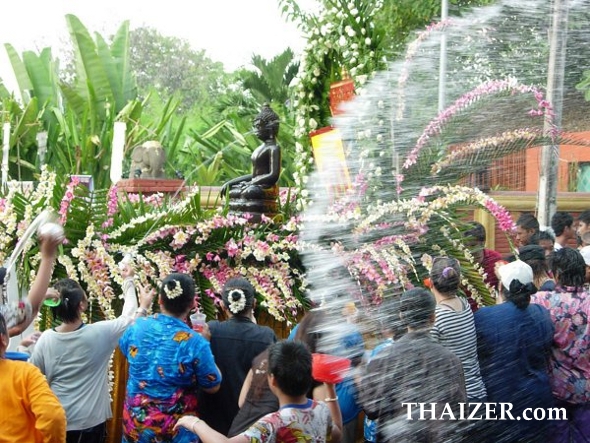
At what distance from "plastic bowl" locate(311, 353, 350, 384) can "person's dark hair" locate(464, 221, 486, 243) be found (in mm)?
713

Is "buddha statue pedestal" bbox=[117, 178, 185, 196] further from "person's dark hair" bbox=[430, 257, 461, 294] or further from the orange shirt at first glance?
"person's dark hair" bbox=[430, 257, 461, 294]

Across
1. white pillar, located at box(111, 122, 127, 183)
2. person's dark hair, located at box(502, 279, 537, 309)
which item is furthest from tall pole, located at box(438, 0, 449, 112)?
Result: white pillar, located at box(111, 122, 127, 183)

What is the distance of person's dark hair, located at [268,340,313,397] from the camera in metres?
3.29

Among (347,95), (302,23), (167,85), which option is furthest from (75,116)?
(167,85)

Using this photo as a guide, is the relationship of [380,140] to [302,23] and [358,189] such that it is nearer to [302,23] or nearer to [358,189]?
[358,189]

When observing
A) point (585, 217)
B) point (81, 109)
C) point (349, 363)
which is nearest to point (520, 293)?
point (585, 217)

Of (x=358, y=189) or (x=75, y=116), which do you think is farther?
(x=75, y=116)

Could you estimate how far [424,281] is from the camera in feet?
10.6

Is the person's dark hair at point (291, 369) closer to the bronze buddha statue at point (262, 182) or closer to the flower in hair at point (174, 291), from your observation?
the flower in hair at point (174, 291)

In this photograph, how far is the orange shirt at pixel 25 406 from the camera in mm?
3524

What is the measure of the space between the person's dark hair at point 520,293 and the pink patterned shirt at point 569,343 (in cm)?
9

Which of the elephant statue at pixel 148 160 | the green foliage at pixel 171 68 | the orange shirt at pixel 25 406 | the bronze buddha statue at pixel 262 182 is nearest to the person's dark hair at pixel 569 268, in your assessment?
the orange shirt at pixel 25 406

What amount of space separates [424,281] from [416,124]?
60 centimetres

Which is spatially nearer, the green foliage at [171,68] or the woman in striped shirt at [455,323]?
the woman in striped shirt at [455,323]
